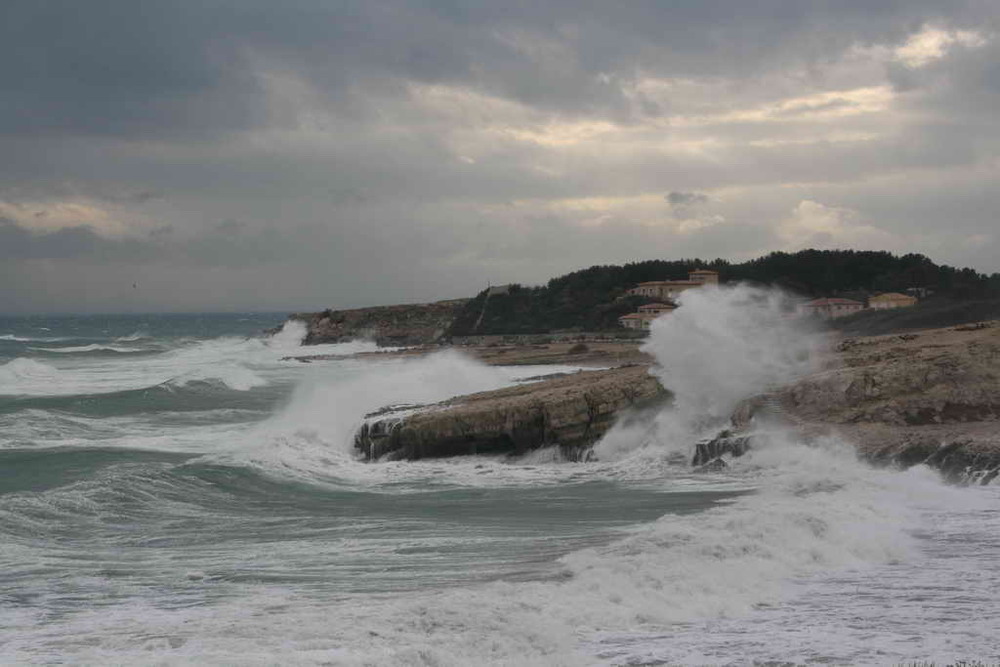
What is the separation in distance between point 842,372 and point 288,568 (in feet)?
40.2

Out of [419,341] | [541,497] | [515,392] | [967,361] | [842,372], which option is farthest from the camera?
[419,341]

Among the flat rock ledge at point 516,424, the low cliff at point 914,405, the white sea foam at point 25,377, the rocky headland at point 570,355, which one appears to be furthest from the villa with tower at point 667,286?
the low cliff at point 914,405

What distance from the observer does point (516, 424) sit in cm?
2067

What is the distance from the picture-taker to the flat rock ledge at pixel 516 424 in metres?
20.6

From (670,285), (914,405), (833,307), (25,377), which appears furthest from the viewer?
(670,285)

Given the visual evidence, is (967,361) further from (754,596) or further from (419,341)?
(419,341)

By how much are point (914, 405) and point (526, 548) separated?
29.7ft

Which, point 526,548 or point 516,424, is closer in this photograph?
point 526,548

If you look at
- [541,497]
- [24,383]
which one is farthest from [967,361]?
[24,383]

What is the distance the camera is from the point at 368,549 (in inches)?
500

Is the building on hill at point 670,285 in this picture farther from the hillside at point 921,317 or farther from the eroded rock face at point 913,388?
the eroded rock face at point 913,388

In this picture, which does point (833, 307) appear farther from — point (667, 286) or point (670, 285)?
point (667, 286)

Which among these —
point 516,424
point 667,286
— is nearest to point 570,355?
point 516,424

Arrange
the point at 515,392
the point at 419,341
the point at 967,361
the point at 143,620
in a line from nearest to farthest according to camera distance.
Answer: the point at 143,620 → the point at 967,361 → the point at 515,392 → the point at 419,341
